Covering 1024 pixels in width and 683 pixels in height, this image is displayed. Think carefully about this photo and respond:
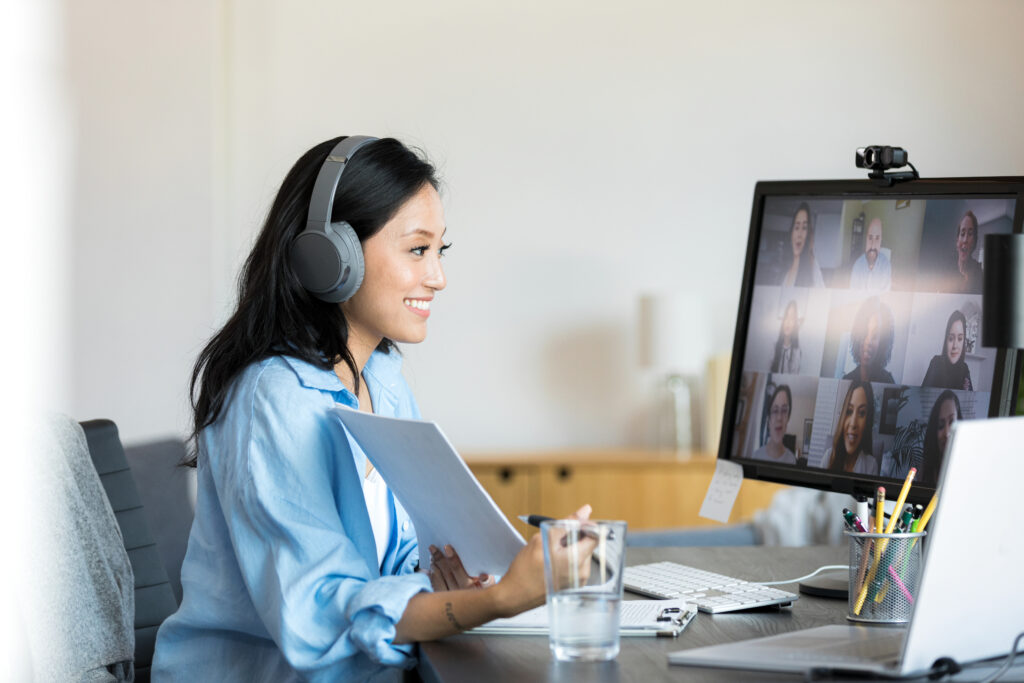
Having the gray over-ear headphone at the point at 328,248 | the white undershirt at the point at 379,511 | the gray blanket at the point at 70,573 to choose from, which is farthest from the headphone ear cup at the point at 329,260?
the gray blanket at the point at 70,573

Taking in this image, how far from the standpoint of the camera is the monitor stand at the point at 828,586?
1.43 meters

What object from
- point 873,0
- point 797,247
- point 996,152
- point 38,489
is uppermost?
point 873,0

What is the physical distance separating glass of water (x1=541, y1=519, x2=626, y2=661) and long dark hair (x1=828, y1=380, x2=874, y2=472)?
519 millimetres

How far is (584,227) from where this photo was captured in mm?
4105

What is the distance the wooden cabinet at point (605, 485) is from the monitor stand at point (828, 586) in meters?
2.07

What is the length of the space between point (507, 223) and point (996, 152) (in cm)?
181

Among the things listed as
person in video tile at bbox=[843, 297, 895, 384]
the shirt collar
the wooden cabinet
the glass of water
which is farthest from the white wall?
the glass of water

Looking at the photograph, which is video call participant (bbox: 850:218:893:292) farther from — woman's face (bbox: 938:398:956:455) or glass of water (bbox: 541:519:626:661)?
glass of water (bbox: 541:519:626:661)

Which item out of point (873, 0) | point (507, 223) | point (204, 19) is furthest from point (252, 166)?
point (873, 0)

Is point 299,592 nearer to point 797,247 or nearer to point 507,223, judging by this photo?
point 797,247

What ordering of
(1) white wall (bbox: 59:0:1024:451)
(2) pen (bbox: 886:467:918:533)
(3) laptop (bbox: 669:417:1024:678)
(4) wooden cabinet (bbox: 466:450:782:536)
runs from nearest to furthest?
(3) laptop (bbox: 669:417:1024:678) < (2) pen (bbox: 886:467:918:533) < (4) wooden cabinet (bbox: 466:450:782:536) < (1) white wall (bbox: 59:0:1024:451)

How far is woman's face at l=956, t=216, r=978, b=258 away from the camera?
137 cm

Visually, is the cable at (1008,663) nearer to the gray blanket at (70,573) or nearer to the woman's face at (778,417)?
the woman's face at (778,417)

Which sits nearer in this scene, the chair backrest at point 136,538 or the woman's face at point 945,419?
the woman's face at point 945,419
